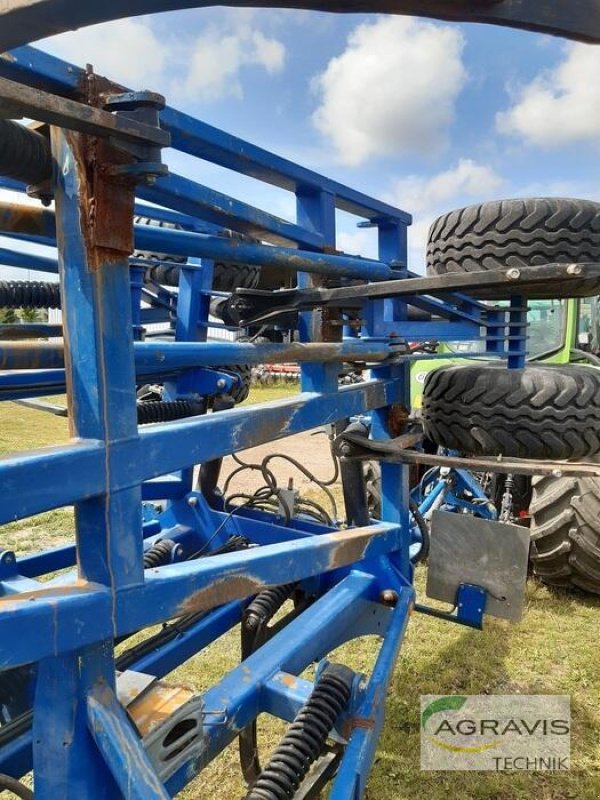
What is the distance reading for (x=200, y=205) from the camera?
158 cm

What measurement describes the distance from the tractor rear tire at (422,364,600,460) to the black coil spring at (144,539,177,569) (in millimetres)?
1213

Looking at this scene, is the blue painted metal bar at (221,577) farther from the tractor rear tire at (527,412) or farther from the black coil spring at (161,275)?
the black coil spring at (161,275)

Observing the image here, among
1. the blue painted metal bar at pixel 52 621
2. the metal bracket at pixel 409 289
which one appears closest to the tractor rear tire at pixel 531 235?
the metal bracket at pixel 409 289

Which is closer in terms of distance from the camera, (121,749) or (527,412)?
(121,749)

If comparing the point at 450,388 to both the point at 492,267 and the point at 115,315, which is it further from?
the point at 115,315

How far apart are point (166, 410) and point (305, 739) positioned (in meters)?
1.38

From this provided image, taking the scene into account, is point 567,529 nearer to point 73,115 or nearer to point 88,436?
point 88,436

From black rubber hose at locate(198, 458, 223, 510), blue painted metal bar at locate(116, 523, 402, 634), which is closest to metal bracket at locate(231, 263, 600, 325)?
black rubber hose at locate(198, 458, 223, 510)

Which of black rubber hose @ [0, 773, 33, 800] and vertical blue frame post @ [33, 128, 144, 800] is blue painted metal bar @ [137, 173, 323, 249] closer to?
vertical blue frame post @ [33, 128, 144, 800]

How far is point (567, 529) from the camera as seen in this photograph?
3627 mm

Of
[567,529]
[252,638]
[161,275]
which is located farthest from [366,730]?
[161,275]

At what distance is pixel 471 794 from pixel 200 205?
235cm

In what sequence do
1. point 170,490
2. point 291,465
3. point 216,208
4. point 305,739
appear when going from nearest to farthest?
1. point 216,208
2. point 305,739
3. point 170,490
4. point 291,465

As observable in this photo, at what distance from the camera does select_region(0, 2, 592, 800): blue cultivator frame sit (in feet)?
3.83
